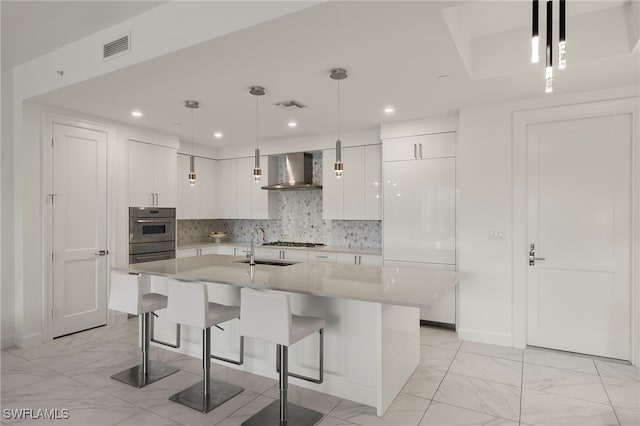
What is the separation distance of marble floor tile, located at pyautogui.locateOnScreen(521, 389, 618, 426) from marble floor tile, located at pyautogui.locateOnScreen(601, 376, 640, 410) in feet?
0.45

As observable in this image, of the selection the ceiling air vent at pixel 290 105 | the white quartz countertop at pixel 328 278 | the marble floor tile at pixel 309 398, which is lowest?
the marble floor tile at pixel 309 398

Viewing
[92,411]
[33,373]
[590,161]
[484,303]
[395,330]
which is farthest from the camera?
[484,303]

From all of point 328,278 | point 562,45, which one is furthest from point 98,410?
point 562,45

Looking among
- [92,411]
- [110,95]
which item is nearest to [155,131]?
[110,95]

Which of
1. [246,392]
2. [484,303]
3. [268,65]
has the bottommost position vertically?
[246,392]

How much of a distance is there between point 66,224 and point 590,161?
5.44 meters

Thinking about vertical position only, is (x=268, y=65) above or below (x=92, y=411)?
above

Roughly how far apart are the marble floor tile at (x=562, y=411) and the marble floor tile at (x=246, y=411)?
1.76 metres

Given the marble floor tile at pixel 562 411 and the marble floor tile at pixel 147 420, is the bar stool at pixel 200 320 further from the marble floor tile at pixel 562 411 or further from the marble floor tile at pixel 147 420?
the marble floor tile at pixel 562 411

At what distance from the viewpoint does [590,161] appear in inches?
137

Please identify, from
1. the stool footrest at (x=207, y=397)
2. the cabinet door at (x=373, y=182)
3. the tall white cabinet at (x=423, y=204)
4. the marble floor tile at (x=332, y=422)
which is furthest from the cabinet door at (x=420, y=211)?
the stool footrest at (x=207, y=397)

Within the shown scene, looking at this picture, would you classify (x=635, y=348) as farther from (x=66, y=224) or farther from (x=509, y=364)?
(x=66, y=224)

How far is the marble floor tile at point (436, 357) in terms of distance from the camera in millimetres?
3299

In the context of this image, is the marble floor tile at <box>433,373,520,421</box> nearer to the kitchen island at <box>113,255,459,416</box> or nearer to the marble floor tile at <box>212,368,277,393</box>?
the kitchen island at <box>113,255,459,416</box>
